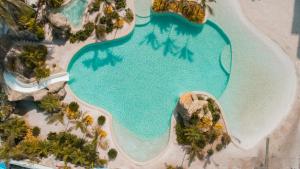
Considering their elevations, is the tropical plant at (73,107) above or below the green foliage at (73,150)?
above

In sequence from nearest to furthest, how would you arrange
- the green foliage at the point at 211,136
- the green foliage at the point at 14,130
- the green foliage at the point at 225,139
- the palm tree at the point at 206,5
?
the green foliage at the point at 14,130, the green foliage at the point at 211,136, the green foliage at the point at 225,139, the palm tree at the point at 206,5

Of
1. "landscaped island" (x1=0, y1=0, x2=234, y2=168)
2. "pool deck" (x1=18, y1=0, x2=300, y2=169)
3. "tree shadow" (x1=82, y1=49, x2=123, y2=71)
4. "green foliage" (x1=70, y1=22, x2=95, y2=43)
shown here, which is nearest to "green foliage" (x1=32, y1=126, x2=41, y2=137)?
"landscaped island" (x1=0, y1=0, x2=234, y2=168)

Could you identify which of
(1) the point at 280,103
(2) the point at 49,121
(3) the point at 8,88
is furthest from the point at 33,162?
(1) the point at 280,103

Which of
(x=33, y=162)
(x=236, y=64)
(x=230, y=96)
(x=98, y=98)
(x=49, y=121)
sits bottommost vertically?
(x=33, y=162)

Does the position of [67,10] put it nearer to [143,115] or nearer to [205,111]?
[143,115]

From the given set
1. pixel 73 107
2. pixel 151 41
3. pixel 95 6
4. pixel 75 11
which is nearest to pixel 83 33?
pixel 75 11

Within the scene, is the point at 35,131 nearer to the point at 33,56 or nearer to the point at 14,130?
the point at 14,130

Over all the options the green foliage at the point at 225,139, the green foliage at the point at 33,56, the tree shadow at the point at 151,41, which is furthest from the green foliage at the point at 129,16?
the green foliage at the point at 225,139

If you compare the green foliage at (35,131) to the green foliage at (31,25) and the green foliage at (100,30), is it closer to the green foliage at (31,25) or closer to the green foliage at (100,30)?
the green foliage at (31,25)
